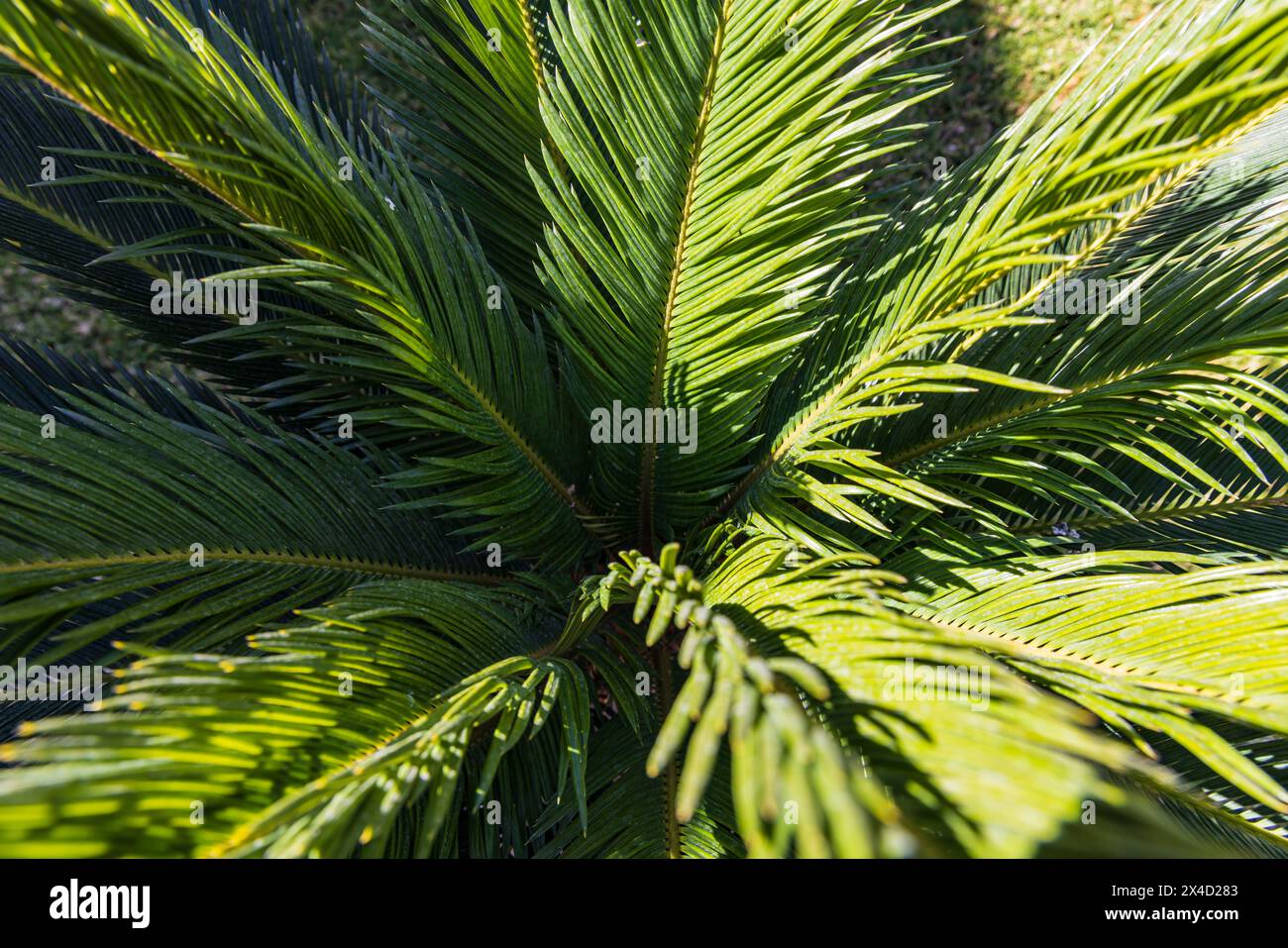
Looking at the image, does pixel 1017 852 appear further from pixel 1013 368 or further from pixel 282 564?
pixel 282 564

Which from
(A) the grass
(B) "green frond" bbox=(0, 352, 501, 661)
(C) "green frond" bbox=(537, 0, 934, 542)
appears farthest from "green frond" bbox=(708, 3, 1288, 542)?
(A) the grass

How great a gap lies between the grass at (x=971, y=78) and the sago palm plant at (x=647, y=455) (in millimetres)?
1530

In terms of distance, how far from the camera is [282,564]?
1415 mm

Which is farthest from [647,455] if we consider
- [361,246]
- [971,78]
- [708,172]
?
[971,78]

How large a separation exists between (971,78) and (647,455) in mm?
2484

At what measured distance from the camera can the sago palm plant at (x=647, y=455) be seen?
0.92 meters

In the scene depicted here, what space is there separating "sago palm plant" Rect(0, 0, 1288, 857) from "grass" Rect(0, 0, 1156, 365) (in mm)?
1530

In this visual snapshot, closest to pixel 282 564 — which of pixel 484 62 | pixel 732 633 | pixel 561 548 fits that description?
pixel 561 548

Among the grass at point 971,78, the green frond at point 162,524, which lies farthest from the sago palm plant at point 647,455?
the grass at point 971,78

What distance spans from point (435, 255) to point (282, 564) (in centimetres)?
58

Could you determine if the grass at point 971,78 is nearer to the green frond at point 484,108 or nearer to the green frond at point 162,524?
the green frond at point 484,108

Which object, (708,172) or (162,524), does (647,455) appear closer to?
(708,172)

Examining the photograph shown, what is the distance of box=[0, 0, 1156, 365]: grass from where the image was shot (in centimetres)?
314
